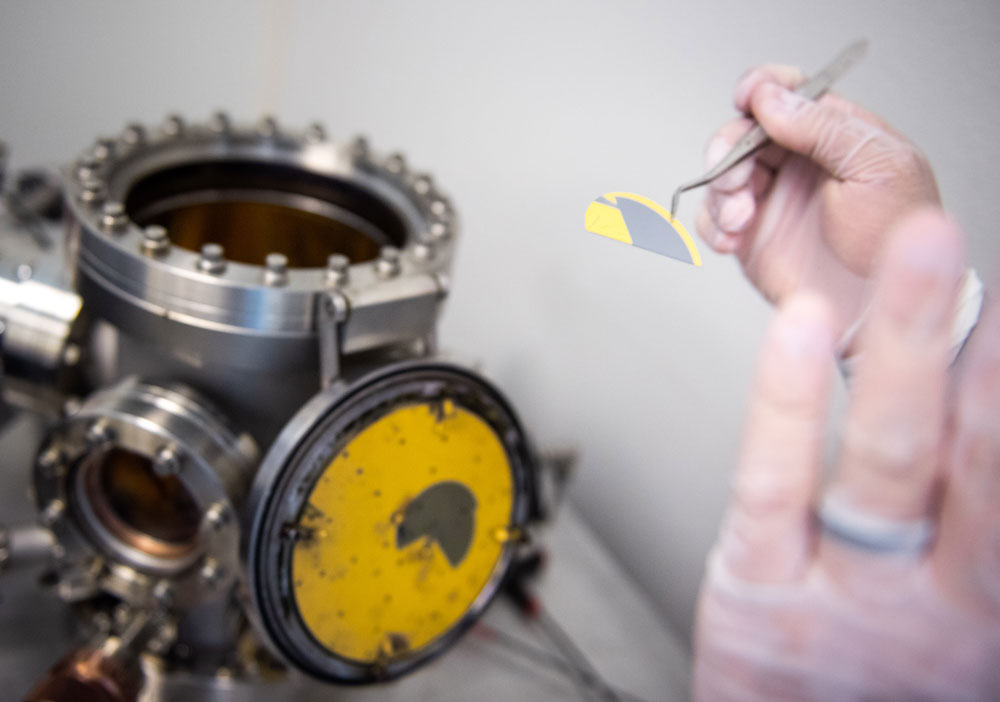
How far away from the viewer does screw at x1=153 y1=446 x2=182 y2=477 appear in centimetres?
50

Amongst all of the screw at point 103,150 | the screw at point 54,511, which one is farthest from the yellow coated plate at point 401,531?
the screw at point 103,150

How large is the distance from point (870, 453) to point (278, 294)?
0.36 meters

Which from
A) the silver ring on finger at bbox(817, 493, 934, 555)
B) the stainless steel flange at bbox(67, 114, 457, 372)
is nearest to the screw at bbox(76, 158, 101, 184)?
the stainless steel flange at bbox(67, 114, 457, 372)

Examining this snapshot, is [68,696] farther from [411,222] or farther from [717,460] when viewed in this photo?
[717,460]

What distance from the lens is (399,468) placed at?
51 centimetres

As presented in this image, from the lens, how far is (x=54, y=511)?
57 centimetres

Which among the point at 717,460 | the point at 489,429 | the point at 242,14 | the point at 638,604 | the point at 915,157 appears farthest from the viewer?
the point at 242,14

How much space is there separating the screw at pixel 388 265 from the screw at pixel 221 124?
0.25m

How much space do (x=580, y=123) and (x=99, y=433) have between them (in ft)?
1.26

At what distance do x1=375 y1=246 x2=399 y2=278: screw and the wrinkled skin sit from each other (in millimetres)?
296

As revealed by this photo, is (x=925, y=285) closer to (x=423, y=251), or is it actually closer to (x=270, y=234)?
(x=423, y=251)

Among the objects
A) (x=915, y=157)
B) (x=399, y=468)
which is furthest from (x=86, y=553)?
(x=915, y=157)

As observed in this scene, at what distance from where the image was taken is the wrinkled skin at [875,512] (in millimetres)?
280

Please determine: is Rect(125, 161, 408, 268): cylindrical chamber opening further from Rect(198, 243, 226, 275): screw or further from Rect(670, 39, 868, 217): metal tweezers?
Rect(670, 39, 868, 217): metal tweezers
